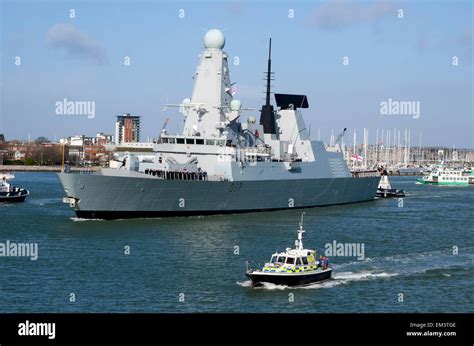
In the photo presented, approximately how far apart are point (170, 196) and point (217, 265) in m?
14.9

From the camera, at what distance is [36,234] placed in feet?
115

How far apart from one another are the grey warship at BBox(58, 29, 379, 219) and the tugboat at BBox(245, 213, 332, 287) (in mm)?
17865

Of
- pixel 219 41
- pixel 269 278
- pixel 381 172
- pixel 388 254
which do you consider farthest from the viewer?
A: pixel 381 172

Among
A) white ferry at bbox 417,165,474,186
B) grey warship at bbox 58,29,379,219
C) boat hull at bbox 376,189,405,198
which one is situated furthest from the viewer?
white ferry at bbox 417,165,474,186

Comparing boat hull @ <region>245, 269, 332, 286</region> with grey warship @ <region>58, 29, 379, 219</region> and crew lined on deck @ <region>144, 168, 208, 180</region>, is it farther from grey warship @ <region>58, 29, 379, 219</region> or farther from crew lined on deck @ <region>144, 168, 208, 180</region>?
crew lined on deck @ <region>144, 168, 208, 180</region>

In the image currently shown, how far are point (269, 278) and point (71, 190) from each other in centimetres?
1932

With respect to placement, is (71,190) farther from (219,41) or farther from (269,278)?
(269,278)

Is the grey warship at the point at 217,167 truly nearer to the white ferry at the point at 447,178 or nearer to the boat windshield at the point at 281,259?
the boat windshield at the point at 281,259
